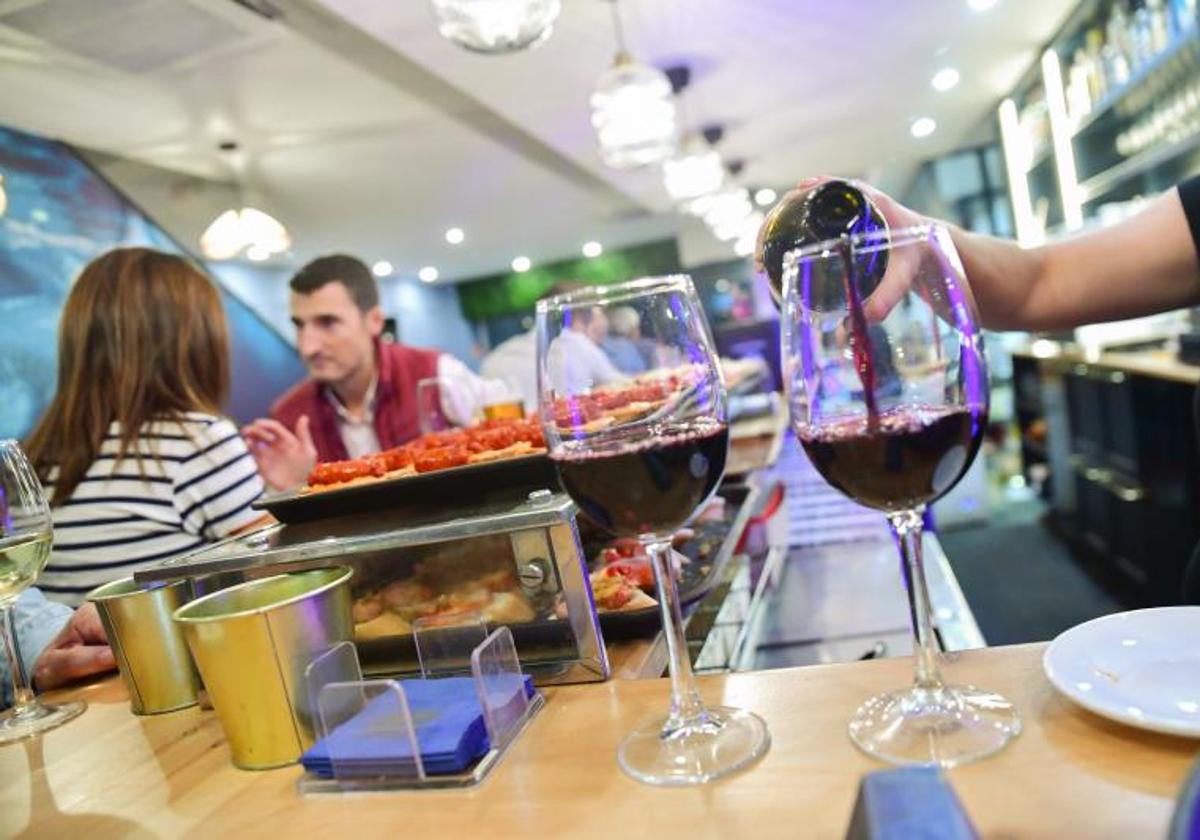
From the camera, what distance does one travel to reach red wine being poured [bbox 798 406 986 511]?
54cm

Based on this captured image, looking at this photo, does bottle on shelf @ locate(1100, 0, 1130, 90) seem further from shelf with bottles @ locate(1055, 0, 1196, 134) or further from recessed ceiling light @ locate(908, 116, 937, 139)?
recessed ceiling light @ locate(908, 116, 937, 139)

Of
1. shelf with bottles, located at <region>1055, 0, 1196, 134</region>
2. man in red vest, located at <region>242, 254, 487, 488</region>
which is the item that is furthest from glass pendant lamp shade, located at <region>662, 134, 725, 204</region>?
man in red vest, located at <region>242, 254, 487, 488</region>

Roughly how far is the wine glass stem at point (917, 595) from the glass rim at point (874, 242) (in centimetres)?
18

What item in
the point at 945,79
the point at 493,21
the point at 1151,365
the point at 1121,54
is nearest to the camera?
the point at 493,21

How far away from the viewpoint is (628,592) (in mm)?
896

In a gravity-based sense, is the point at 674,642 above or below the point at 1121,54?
below

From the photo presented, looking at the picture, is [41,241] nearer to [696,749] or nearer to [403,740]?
[403,740]

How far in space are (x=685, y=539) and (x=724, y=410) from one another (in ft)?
1.87

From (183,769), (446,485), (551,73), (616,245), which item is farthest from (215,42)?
(616,245)

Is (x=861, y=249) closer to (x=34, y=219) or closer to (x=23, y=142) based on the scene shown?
(x=34, y=219)

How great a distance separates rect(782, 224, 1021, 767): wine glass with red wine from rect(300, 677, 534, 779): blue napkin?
0.27 metres

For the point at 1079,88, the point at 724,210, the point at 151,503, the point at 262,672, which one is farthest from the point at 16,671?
the point at 724,210

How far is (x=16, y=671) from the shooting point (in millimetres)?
928

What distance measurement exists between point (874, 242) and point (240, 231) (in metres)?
6.15
